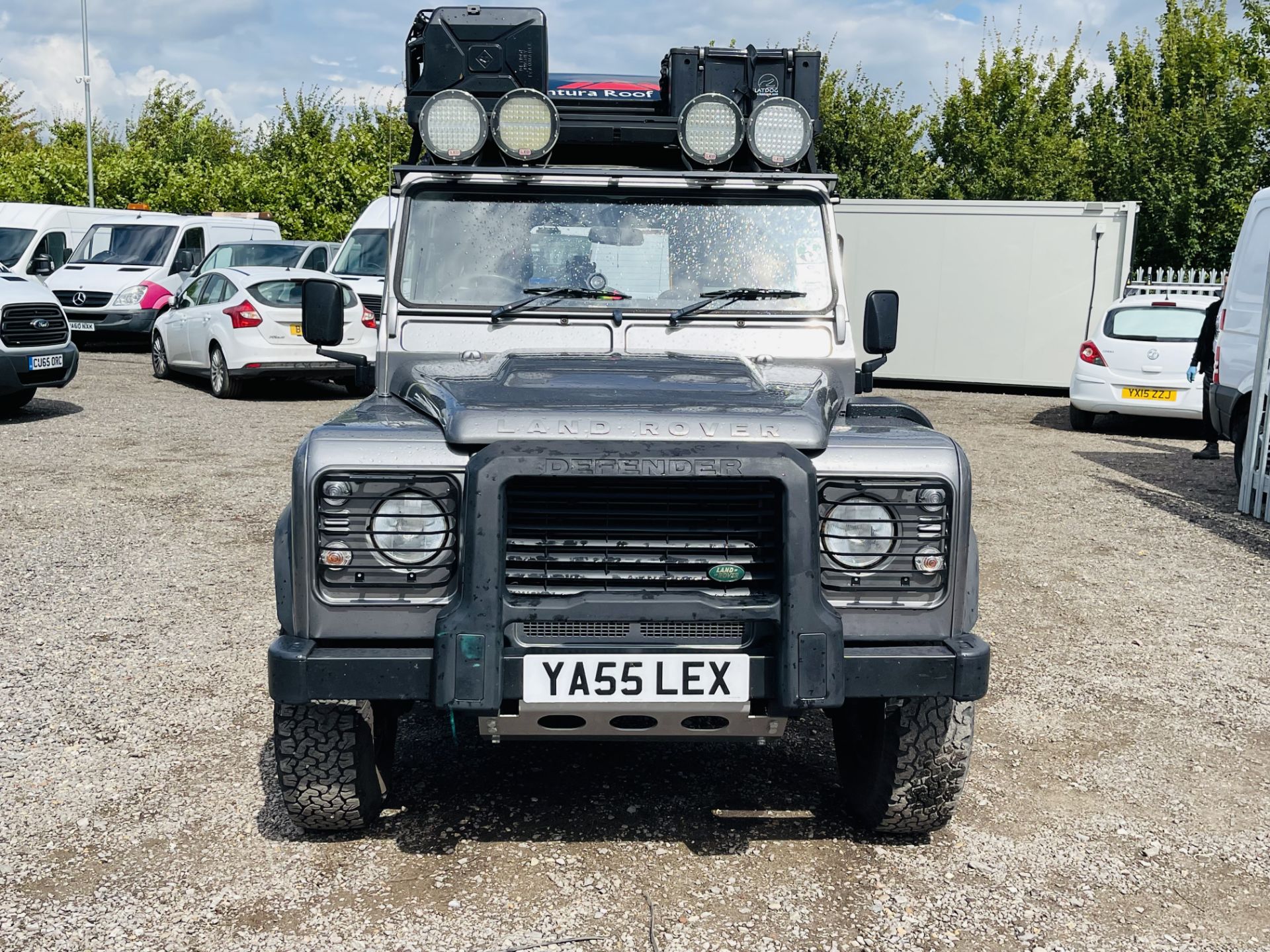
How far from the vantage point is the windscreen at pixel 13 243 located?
21.5 metres

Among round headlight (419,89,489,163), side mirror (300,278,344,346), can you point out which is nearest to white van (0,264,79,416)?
side mirror (300,278,344,346)

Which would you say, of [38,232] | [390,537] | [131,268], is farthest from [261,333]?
[390,537]

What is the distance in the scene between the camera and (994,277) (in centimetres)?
1875

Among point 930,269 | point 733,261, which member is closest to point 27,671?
point 733,261

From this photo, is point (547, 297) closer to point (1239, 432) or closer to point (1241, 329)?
point (1241, 329)

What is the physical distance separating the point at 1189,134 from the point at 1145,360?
17.8 m

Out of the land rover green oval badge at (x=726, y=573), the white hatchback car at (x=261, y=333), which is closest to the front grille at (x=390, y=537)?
the land rover green oval badge at (x=726, y=573)

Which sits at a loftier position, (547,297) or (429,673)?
(547,297)

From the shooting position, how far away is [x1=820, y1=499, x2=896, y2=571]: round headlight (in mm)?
3516

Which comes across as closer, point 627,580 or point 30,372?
point 627,580

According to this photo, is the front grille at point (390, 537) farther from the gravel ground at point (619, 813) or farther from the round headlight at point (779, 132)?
the round headlight at point (779, 132)

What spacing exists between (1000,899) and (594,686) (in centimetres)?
137

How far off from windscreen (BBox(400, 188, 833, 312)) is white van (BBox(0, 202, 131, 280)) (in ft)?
60.8

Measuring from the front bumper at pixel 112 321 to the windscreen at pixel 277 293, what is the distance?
19.4 feet
